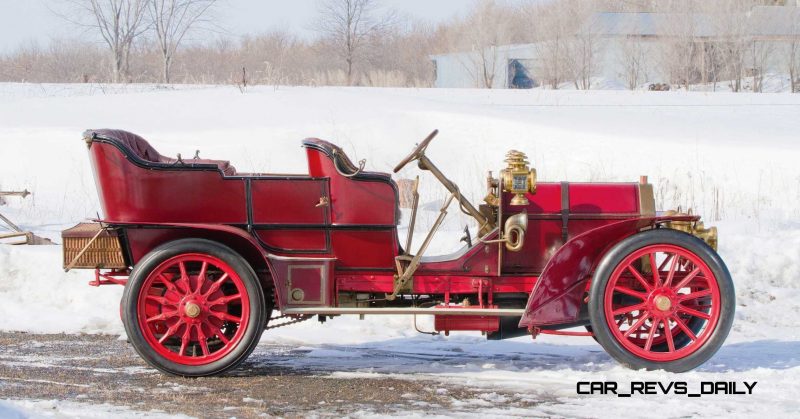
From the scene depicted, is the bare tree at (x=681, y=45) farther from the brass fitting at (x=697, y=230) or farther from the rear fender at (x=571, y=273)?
the rear fender at (x=571, y=273)

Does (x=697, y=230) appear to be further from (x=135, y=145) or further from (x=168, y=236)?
(x=135, y=145)

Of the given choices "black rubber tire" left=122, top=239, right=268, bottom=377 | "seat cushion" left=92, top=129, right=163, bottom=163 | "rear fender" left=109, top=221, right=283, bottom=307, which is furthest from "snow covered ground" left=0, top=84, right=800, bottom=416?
"seat cushion" left=92, top=129, right=163, bottom=163

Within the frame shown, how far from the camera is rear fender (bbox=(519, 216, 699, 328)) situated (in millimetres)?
5641

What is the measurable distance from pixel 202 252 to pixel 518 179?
179 cm

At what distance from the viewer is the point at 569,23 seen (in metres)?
42.4

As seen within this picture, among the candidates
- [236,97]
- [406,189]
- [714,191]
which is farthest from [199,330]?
[236,97]

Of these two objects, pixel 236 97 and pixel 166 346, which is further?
pixel 236 97

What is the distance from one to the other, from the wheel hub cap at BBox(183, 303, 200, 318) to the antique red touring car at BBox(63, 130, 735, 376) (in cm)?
1

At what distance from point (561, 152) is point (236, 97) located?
731 cm

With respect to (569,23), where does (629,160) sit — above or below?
below

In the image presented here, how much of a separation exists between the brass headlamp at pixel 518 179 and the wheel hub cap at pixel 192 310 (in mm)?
1834

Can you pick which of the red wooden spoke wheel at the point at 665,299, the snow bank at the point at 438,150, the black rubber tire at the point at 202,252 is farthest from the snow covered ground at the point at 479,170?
the black rubber tire at the point at 202,252

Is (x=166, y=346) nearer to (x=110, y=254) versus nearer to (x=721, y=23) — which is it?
(x=110, y=254)

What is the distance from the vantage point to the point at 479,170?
547 inches
